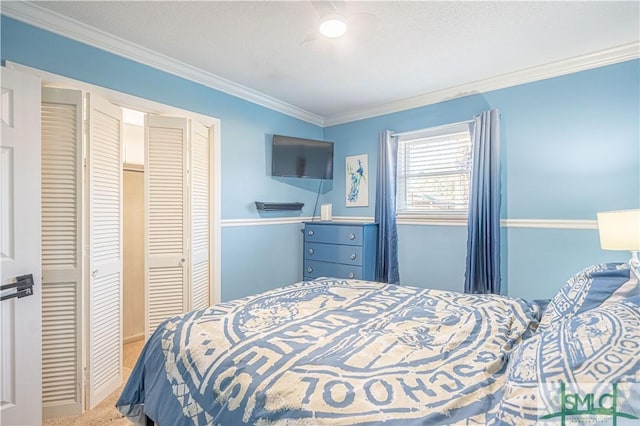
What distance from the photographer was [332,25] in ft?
6.02

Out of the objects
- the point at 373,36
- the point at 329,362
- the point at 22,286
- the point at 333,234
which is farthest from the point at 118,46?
the point at 329,362

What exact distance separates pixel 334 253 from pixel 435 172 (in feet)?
4.56

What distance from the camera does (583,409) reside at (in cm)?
76

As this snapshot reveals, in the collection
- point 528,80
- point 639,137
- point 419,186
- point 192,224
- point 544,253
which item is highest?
point 528,80

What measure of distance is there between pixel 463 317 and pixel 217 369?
1181 millimetres

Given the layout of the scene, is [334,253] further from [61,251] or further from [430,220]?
[61,251]

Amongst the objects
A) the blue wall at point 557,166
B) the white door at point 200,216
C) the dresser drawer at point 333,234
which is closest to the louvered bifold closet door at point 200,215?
the white door at point 200,216

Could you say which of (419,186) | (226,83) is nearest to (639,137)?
(419,186)

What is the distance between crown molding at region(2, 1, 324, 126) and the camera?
1.94m

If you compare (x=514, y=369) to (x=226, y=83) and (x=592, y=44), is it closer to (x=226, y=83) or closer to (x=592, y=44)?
(x=592, y=44)

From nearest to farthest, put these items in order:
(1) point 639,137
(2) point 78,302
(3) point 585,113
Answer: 1. (2) point 78,302
2. (1) point 639,137
3. (3) point 585,113

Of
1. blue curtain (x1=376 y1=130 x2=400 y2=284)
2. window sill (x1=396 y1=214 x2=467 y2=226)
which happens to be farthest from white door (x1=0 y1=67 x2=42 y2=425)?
window sill (x1=396 y1=214 x2=467 y2=226)

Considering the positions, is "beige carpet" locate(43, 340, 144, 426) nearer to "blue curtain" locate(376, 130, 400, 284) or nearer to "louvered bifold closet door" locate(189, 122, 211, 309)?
"louvered bifold closet door" locate(189, 122, 211, 309)

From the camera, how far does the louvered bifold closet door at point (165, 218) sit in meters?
2.56
